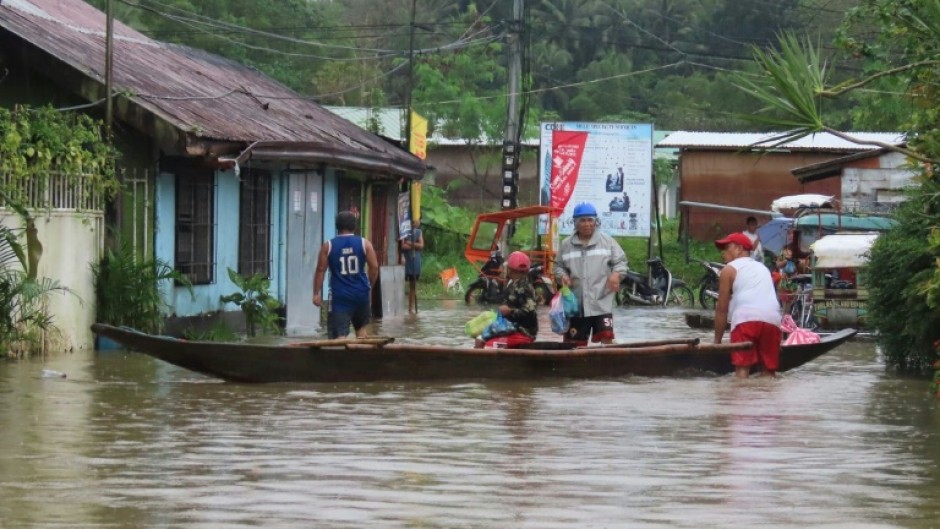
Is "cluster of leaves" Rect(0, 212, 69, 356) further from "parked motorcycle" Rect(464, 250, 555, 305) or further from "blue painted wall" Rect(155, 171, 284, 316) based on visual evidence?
"parked motorcycle" Rect(464, 250, 555, 305)

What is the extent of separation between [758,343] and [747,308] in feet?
1.62

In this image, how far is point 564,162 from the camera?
34469 millimetres

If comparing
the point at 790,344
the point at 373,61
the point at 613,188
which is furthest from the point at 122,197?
the point at 373,61

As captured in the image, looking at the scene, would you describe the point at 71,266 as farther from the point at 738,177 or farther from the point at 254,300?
the point at 738,177

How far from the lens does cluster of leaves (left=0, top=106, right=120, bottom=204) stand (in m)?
15.5

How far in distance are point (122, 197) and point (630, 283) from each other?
50.3ft

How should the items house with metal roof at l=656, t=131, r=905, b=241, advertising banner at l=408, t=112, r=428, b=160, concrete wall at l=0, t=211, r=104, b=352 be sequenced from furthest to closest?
house with metal roof at l=656, t=131, r=905, b=241, advertising banner at l=408, t=112, r=428, b=160, concrete wall at l=0, t=211, r=104, b=352

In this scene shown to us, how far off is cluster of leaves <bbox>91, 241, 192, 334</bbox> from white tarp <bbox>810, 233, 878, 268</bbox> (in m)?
8.50

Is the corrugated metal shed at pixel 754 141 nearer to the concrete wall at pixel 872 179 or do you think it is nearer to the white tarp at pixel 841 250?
the concrete wall at pixel 872 179

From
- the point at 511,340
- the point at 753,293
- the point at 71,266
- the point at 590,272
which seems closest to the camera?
the point at 753,293

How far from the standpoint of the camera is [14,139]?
15188mm

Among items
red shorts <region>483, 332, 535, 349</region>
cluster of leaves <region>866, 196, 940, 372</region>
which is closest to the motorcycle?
cluster of leaves <region>866, 196, 940, 372</region>

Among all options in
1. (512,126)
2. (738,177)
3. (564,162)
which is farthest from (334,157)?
(738,177)

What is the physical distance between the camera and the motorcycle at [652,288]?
3158 centimetres
